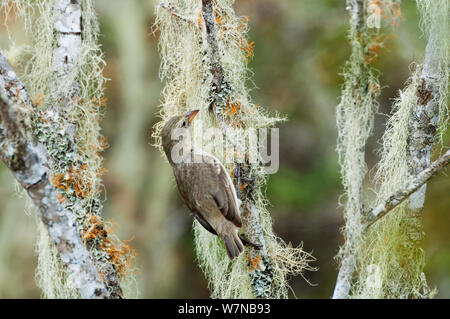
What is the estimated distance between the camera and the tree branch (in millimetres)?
3299

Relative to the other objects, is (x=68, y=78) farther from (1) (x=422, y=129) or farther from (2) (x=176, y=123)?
(1) (x=422, y=129)

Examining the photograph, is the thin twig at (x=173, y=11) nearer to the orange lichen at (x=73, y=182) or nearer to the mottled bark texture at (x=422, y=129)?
the orange lichen at (x=73, y=182)

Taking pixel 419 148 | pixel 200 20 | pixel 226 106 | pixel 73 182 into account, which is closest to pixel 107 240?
pixel 73 182

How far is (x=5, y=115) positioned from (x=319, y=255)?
5837 mm

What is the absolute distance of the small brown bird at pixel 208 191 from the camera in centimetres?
375

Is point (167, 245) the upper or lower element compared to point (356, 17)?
lower

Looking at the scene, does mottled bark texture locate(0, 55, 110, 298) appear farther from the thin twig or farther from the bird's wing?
the thin twig

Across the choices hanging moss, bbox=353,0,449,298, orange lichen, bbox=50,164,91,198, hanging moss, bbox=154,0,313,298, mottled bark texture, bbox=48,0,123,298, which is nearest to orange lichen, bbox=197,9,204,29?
hanging moss, bbox=154,0,313,298

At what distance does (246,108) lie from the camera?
376cm

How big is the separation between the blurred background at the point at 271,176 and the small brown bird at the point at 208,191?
1.08 meters

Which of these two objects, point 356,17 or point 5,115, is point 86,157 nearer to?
point 5,115
